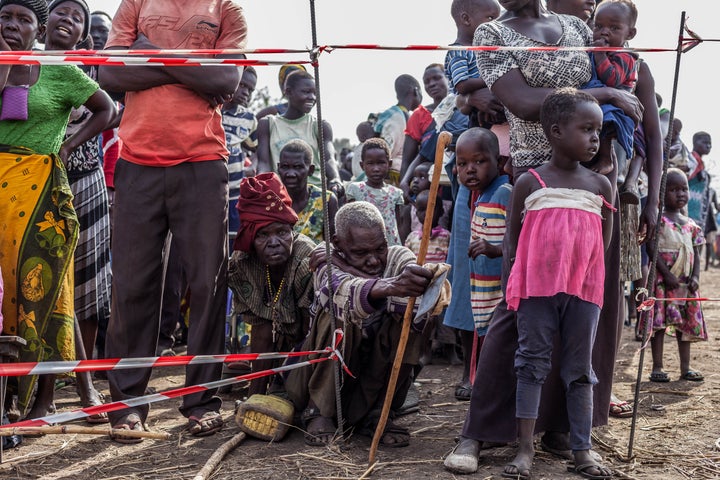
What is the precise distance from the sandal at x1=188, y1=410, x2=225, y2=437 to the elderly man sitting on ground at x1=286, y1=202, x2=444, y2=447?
45cm

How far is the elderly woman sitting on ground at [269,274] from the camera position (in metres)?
4.71

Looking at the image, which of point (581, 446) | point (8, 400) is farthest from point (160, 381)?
point (581, 446)

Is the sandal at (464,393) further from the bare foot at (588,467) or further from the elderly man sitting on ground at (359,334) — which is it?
the bare foot at (588,467)

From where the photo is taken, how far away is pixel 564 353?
355 cm

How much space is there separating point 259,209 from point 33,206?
1.20 m

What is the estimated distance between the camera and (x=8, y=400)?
14.4 ft

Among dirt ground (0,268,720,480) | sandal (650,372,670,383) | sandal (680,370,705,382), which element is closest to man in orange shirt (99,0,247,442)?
dirt ground (0,268,720,480)

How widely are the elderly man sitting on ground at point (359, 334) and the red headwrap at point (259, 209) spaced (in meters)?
0.61

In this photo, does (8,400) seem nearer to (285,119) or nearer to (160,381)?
(160,381)

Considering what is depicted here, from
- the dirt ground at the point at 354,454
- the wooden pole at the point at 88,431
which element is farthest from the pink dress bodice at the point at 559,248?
the wooden pole at the point at 88,431

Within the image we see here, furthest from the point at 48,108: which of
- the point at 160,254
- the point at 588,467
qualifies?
the point at 588,467

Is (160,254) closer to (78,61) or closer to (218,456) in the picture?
(218,456)

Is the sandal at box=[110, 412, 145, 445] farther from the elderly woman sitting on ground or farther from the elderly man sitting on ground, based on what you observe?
the elderly man sitting on ground

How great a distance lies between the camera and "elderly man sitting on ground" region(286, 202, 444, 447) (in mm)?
3990
